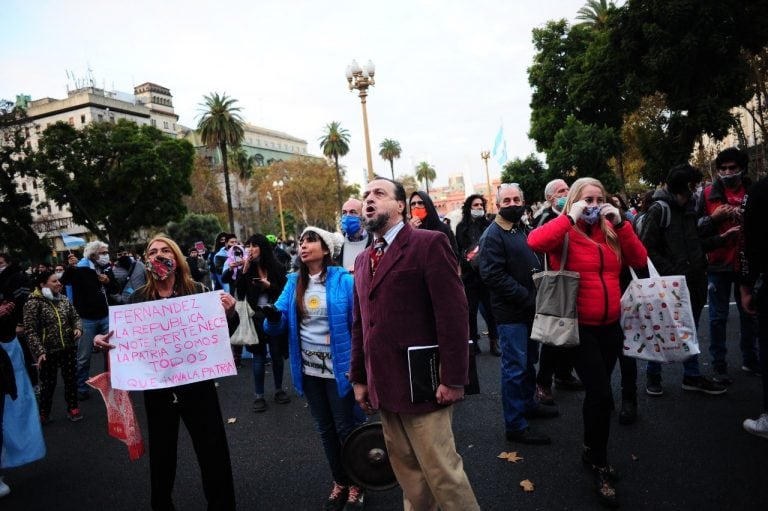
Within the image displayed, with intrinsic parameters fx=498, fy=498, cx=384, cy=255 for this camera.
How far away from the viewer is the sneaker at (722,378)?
507 cm

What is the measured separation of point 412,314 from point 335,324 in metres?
1.13

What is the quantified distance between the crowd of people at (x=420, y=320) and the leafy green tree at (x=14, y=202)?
26.8 metres

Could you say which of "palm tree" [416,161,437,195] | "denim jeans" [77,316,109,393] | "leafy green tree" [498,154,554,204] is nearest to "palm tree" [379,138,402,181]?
"palm tree" [416,161,437,195]

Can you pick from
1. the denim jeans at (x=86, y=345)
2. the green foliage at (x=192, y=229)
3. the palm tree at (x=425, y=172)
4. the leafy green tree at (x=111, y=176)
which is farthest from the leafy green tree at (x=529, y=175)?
the palm tree at (x=425, y=172)

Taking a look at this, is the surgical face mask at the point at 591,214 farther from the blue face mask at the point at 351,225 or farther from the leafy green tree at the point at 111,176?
the leafy green tree at the point at 111,176

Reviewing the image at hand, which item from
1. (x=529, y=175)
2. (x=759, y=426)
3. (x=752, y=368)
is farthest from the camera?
(x=529, y=175)

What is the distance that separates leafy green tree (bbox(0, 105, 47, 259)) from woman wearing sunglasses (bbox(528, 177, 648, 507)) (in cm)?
3133

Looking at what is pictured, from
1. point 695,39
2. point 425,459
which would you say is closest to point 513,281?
point 425,459

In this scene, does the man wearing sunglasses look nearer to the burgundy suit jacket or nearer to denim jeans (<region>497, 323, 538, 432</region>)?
denim jeans (<region>497, 323, 538, 432</region>)

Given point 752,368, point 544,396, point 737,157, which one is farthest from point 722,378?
point 737,157

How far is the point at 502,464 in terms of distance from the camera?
3961 mm

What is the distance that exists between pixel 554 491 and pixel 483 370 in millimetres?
3093

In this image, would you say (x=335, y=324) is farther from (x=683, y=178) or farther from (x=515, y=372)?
(x=683, y=178)

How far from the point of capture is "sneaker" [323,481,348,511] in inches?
138
